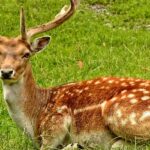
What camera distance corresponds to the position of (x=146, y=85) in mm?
8375

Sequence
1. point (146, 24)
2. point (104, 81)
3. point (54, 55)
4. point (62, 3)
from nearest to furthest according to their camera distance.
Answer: point (104, 81) → point (54, 55) → point (146, 24) → point (62, 3)

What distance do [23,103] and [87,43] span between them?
7160 mm

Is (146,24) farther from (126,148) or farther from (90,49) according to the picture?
(126,148)

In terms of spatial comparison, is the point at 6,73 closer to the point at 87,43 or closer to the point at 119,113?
the point at 119,113

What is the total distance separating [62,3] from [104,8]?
1068mm

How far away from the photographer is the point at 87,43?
15.8m

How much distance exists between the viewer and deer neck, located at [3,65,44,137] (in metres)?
8.58

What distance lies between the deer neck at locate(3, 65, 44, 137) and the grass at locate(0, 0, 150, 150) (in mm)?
176

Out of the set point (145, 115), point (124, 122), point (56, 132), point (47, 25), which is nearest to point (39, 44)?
point (47, 25)

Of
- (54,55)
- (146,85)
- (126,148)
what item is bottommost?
(126,148)

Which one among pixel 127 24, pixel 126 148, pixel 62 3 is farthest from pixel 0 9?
pixel 126 148

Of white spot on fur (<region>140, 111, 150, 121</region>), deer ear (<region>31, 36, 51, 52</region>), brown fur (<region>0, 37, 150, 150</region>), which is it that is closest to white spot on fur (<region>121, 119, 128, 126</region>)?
brown fur (<region>0, 37, 150, 150</region>)

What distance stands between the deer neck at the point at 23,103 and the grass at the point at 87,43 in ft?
0.58

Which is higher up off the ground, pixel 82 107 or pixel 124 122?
pixel 82 107
